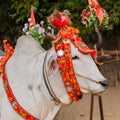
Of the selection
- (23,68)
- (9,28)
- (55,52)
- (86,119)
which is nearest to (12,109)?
(23,68)

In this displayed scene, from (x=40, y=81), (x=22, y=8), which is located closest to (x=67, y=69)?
(x=40, y=81)

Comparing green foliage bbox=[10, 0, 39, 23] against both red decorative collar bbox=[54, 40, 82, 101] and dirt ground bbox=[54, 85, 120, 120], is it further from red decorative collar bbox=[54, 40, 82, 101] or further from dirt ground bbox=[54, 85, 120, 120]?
red decorative collar bbox=[54, 40, 82, 101]

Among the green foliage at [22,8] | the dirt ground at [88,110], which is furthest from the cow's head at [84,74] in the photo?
the green foliage at [22,8]

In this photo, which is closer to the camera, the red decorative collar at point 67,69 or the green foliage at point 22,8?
the red decorative collar at point 67,69

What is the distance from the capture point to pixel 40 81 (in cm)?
272

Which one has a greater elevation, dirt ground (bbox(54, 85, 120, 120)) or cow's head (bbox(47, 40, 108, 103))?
cow's head (bbox(47, 40, 108, 103))

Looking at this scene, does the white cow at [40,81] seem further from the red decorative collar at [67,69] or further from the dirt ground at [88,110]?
the dirt ground at [88,110]

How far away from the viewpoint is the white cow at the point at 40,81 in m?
2.62

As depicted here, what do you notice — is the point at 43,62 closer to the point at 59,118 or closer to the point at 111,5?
the point at 59,118

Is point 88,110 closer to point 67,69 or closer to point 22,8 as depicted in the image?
point 22,8

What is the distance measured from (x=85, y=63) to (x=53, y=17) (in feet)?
1.17

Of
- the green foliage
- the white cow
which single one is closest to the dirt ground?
the green foliage

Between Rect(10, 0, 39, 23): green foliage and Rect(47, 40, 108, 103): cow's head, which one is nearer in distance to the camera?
Rect(47, 40, 108, 103): cow's head

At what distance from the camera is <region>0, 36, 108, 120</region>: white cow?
2.62m
